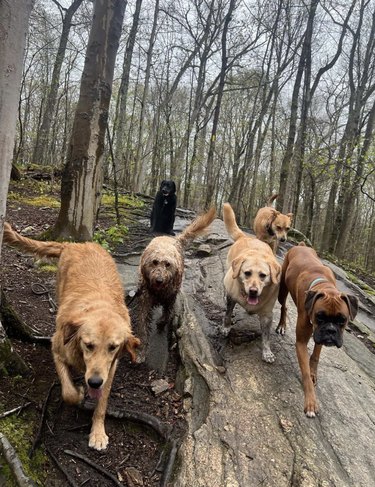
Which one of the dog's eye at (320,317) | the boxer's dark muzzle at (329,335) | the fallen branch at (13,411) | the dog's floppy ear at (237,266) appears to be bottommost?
the fallen branch at (13,411)

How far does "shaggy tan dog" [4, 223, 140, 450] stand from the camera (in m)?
3.08

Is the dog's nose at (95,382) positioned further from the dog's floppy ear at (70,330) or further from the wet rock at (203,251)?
the wet rock at (203,251)

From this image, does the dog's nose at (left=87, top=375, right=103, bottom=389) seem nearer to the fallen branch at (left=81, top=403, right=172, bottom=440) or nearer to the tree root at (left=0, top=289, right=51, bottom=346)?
the fallen branch at (left=81, top=403, right=172, bottom=440)

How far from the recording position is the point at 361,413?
4.09 metres

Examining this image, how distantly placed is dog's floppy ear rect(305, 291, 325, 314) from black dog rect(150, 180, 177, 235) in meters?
6.36

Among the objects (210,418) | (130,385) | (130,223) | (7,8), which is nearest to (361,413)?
(210,418)

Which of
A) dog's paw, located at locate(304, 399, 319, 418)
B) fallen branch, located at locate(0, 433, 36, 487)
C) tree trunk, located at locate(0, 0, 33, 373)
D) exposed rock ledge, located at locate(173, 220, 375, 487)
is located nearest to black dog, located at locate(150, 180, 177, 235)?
exposed rock ledge, located at locate(173, 220, 375, 487)

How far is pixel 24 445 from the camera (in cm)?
280

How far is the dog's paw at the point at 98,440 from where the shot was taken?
3.19 metres

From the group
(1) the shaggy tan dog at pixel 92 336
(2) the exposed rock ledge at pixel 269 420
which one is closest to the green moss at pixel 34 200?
(2) the exposed rock ledge at pixel 269 420

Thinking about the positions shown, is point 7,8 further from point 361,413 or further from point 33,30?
point 33,30

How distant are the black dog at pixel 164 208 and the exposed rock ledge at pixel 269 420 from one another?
4.79 meters

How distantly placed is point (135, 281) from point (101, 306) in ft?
10.7

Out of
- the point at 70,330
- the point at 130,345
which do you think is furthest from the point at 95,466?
the point at 70,330
